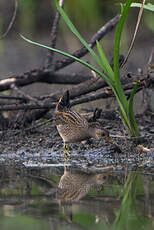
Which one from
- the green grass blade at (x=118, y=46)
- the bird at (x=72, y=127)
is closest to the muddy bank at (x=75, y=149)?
the bird at (x=72, y=127)

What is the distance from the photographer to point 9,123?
7375mm

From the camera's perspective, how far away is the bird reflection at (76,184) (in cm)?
436

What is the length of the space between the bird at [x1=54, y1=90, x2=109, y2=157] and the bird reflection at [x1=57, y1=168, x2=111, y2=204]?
3.36ft

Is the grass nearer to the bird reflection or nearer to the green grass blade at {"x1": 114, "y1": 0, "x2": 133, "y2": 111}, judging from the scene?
the green grass blade at {"x1": 114, "y1": 0, "x2": 133, "y2": 111}

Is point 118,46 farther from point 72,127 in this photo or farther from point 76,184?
point 76,184

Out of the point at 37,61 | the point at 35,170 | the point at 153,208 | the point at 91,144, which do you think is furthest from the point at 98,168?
the point at 37,61

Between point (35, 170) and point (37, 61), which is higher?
point (37, 61)

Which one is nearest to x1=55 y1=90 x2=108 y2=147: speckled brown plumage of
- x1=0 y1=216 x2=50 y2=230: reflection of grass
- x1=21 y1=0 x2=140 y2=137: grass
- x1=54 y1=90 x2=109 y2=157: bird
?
x1=54 y1=90 x2=109 y2=157: bird

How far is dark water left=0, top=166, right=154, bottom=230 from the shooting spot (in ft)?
11.8

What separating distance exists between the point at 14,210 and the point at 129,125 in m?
2.59

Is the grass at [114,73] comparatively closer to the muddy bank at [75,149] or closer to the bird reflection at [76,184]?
the muddy bank at [75,149]

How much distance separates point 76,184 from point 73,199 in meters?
0.55

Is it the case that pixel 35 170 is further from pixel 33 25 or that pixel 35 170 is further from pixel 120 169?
pixel 33 25

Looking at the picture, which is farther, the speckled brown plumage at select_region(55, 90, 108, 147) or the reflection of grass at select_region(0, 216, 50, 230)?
the speckled brown plumage at select_region(55, 90, 108, 147)
